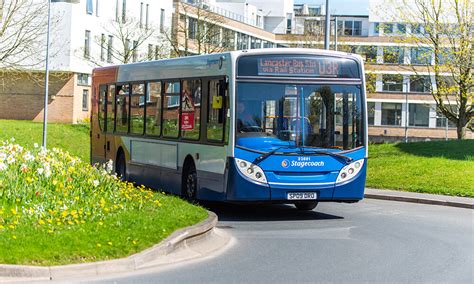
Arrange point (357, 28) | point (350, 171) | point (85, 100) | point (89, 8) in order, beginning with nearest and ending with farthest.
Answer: point (350, 171) < point (89, 8) < point (85, 100) < point (357, 28)

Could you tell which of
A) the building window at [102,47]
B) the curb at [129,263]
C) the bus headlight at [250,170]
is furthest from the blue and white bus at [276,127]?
the building window at [102,47]

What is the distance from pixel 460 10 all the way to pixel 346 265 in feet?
98.6

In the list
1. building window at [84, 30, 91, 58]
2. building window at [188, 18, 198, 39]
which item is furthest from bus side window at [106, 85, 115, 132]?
building window at [188, 18, 198, 39]

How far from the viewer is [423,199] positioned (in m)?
23.6

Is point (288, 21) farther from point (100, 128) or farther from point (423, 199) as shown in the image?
point (423, 199)

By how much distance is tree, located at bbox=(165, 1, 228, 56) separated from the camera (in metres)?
62.3

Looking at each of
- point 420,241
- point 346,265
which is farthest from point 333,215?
point 346,265

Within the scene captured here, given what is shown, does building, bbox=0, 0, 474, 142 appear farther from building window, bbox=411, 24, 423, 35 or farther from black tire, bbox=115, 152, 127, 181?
black tire, bbox=115, 152, 127, 181

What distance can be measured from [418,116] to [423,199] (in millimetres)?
79575

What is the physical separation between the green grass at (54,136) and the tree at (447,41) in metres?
15.0

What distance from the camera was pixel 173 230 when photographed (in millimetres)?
13102

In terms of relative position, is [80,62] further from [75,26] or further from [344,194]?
[344,194]

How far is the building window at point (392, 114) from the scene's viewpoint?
337ft

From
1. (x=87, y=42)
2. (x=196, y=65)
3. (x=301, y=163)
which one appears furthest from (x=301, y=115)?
(x=87, y=42)
